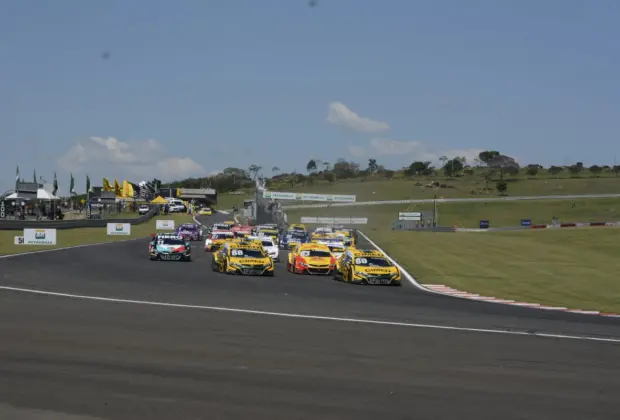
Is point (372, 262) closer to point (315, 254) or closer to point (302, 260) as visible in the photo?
point (302, 260)

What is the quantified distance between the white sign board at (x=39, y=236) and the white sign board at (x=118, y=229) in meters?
16.1

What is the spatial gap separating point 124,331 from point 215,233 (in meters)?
37.6

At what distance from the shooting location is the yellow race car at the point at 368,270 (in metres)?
28.4

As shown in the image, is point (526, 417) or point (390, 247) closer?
point (526, 417)

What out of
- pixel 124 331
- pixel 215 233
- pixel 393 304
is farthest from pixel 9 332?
pixel 215 233

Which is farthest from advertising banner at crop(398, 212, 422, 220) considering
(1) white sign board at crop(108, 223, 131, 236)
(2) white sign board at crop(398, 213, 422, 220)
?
(1) white sign board at crop(108, 223, 131, 236)

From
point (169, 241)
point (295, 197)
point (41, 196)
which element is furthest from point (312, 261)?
point (295, 197)

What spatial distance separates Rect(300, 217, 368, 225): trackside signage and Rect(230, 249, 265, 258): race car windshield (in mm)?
73373

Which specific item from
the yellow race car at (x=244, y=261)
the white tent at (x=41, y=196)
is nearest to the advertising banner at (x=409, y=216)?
the white tent at (x=41, y=196)

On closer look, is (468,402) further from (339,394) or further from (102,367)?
(102,367)

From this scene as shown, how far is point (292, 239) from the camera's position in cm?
5444

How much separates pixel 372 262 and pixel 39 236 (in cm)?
2763

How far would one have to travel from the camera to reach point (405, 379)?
10.2 m

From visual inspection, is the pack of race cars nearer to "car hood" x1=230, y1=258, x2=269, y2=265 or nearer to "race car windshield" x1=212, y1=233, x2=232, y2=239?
"car hood" x1=230, y1=258, x2=269, y2=265
